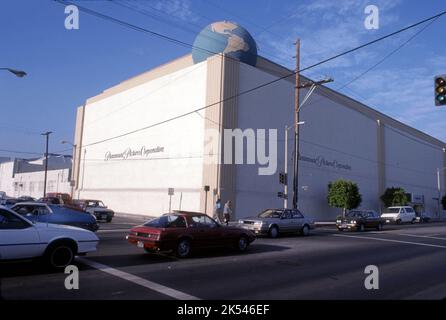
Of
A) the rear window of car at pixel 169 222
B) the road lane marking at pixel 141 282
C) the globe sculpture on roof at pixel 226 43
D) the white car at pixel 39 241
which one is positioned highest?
the globe sculpture on roof at pixel 226 43

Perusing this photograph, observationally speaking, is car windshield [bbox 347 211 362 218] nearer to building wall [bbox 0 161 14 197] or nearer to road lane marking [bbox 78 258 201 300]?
road lane marking [bbox 78 258 201 300]

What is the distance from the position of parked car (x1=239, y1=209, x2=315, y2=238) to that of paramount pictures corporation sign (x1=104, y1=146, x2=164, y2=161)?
1965 cm

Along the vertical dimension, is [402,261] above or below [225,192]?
below

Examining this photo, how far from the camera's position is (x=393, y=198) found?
51688mm

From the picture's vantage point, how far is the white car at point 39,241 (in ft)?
29.1

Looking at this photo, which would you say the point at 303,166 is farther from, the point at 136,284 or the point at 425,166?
the point at 425,166

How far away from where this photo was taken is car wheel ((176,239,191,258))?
1245 centimetres

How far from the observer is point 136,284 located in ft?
27.8

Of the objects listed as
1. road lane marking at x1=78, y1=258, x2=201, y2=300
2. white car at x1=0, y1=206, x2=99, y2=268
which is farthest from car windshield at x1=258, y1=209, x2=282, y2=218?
white car at x1=0, y1=206, x2=99, y2=268

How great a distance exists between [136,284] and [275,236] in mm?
12712

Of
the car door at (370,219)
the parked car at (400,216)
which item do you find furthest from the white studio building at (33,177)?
the car door at (370,219)

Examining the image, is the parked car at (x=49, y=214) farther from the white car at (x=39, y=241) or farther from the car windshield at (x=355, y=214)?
the car windshield at (x=355, y=214)

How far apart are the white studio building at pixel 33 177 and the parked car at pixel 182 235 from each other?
4899 centimetres
